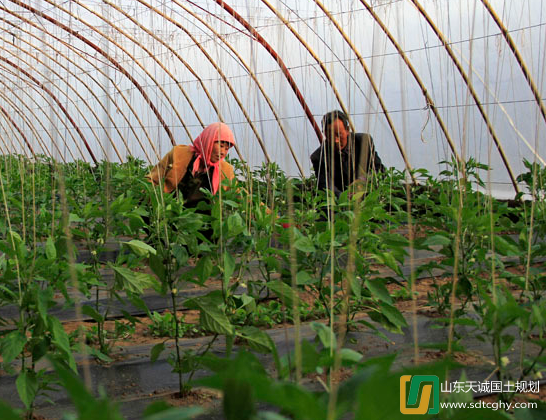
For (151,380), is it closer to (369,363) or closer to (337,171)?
(369,363)

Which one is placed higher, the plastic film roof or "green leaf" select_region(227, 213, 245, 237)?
the plastic film roof

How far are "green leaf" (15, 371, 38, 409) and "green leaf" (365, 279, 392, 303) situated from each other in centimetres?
127

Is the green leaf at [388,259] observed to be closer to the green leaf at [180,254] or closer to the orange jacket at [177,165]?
the green leaf at [180,254]

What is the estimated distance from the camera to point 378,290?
228cm

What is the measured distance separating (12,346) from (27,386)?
0.13 m

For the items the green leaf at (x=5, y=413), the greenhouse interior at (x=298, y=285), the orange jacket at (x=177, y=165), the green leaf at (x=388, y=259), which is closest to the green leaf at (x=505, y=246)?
the greenhouse interior at (x=298, y=285)

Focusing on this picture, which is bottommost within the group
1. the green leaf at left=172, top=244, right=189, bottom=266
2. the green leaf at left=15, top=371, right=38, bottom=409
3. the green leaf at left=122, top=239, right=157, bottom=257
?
the green leaf at left=15, top=371, right=38, bottom=409

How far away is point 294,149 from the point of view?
25.3 ft

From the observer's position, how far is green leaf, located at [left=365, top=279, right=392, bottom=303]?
2.24 meters

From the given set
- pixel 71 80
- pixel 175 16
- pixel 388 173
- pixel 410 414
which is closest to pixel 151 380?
pixel 410 414

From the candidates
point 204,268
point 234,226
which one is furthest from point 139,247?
point 234,226

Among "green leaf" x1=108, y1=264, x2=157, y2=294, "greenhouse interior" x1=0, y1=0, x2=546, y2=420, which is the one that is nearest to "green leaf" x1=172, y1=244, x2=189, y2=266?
"greenhouse interior" x1=0, y1=0, x2=546, y2=420

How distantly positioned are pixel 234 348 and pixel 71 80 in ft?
32.4

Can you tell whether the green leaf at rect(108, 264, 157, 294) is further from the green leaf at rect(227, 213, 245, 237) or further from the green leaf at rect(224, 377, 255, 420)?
the green leaf at rect(224, 377, 255, 420)
